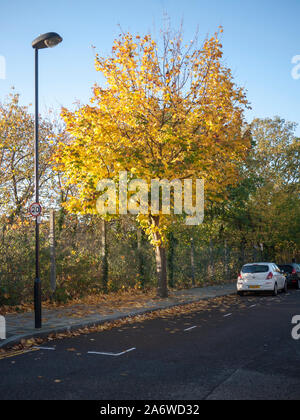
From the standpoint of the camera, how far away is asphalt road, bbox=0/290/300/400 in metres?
5.28

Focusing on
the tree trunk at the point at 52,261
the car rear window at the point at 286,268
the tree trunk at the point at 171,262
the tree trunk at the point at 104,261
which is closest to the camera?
the tree trunk at the point at 52,261

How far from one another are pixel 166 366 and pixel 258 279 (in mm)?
13247

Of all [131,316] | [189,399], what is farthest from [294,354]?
[131,316]

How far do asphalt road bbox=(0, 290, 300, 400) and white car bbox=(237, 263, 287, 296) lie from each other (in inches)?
317

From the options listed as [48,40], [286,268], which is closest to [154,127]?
[48,40]

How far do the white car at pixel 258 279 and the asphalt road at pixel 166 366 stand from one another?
8056 millimetres

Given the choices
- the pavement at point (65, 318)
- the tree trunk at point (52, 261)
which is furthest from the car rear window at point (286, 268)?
the tree trunk at point (52, 261)

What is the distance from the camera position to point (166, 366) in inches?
260

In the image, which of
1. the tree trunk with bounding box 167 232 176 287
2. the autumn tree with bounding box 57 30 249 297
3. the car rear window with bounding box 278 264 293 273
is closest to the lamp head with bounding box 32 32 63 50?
the autumn tree with bounding box 57 30 249 297

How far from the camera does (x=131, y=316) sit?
12320 millimetres

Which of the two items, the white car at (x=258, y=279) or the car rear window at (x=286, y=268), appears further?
the car rear window at (x=286, y=268)

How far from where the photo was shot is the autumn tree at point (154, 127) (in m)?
13.9

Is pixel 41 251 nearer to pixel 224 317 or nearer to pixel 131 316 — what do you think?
pixel 131 316

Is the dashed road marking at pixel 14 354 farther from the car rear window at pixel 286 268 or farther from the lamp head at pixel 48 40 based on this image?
the car rear window at pixel 286 268
